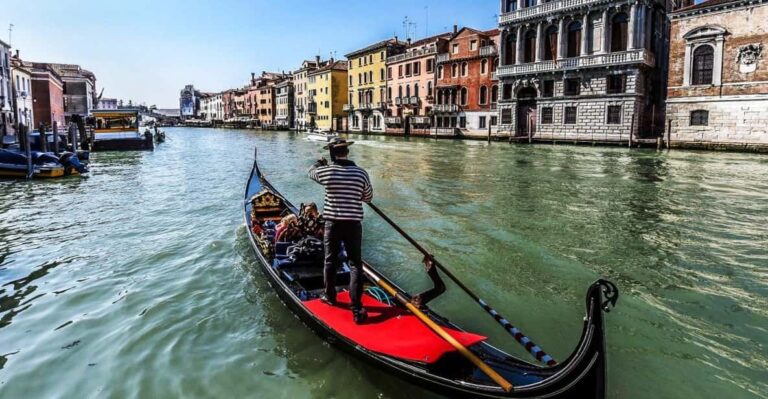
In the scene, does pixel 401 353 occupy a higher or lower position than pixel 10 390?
higher

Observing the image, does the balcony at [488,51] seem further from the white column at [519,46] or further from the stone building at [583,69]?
the white column at [519,46]

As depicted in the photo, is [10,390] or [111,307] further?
[111,307]

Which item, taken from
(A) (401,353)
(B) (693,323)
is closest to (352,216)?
(A) (401,353)

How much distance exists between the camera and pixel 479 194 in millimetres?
10414

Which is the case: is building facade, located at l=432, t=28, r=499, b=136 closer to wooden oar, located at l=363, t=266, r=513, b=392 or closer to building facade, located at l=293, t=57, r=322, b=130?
building facade, located at l=293, t=57, r=322, b=130

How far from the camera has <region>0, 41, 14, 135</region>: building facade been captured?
22.3 m

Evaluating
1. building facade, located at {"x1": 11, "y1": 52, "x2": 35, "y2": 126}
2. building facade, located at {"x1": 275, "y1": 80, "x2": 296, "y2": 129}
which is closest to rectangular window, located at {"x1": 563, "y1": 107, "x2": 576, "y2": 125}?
building facade, located at {"x1": 11, "y1": 52, "x2": 35, "y2": 126}

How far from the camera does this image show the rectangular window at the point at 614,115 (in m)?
24.5

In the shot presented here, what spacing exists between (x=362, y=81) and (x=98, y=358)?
142 feet

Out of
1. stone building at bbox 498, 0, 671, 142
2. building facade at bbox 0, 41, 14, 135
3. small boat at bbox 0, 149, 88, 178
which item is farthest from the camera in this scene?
stone building at bbox 498, 0, 671, 142

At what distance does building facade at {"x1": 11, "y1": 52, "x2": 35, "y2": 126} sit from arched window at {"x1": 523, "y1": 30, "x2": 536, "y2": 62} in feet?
88.2

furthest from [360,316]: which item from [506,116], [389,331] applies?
[506,116]

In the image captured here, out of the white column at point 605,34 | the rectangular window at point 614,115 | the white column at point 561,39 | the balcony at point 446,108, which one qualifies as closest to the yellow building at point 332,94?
the balcony at point 446,108

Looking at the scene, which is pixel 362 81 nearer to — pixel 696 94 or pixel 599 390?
pixel 696 94
